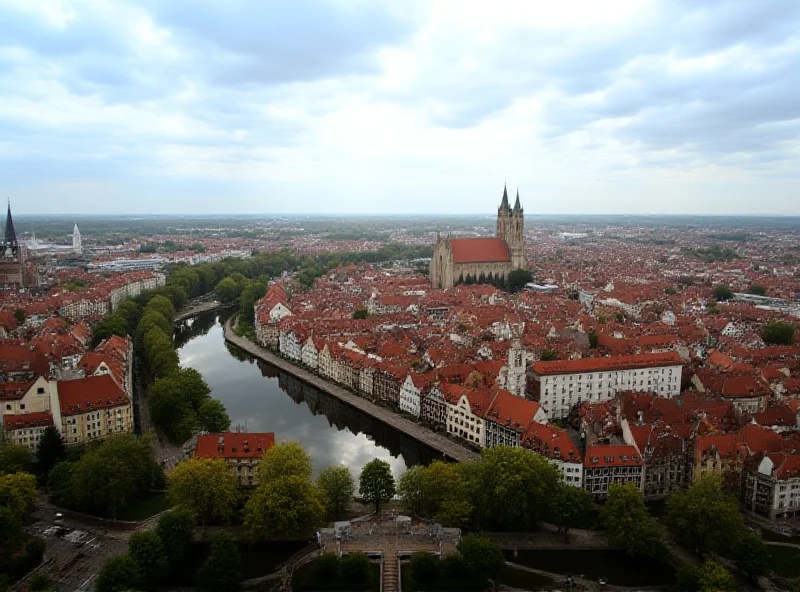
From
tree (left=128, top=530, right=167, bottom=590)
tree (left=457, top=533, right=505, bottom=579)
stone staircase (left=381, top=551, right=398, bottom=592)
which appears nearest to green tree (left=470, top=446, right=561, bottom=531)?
tree (left=457, top=533, right=505, bottom=579)

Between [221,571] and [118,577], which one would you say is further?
[221,571]

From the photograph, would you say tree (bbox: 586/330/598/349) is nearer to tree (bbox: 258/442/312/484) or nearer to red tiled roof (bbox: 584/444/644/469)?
red tiled roof (bbox: 584/444/644/469)

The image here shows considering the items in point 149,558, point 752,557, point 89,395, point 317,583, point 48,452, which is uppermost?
point 89,395

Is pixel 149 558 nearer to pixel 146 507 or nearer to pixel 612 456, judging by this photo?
pixel 146 507

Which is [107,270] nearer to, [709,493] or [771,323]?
[771,323]

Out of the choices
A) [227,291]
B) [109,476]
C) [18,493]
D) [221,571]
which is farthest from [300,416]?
[227,291]

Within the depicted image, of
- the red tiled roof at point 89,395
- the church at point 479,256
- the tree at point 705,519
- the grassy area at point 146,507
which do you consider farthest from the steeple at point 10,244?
the tree at point 705,519

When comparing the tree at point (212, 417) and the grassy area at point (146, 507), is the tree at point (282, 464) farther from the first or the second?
the tree at point (212, 417)
